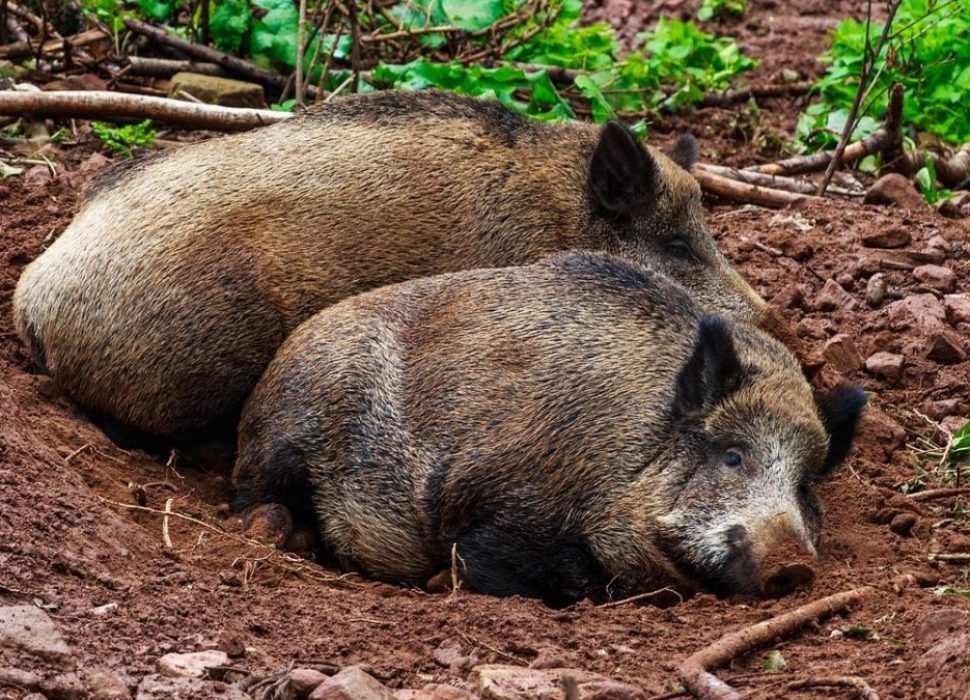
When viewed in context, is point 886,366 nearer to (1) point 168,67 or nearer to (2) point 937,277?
(2) point 937,277

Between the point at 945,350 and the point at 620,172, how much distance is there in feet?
5.69

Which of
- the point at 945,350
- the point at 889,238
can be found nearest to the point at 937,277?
the point at 889,238

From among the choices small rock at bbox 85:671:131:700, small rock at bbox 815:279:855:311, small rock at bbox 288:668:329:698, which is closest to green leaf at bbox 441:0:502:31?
small rock at bbox 815:279:855:311

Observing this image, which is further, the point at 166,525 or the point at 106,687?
the point at 166,525

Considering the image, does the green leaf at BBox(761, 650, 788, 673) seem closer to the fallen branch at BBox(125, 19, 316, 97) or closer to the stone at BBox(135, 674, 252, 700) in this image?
the stone at BBox(135, 674, 252, 700)

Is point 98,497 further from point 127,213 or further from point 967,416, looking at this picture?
point 967,416

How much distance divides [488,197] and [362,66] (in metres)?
2.81

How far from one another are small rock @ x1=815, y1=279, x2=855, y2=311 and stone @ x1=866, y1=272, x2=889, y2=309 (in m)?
0.09

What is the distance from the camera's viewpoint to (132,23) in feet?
30.9

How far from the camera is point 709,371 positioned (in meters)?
5.28

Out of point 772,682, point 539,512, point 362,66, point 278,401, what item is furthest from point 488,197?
point 772,682

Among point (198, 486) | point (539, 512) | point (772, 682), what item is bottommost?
point (198, 486)

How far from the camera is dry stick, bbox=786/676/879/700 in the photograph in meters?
3.76

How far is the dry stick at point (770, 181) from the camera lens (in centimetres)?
887
